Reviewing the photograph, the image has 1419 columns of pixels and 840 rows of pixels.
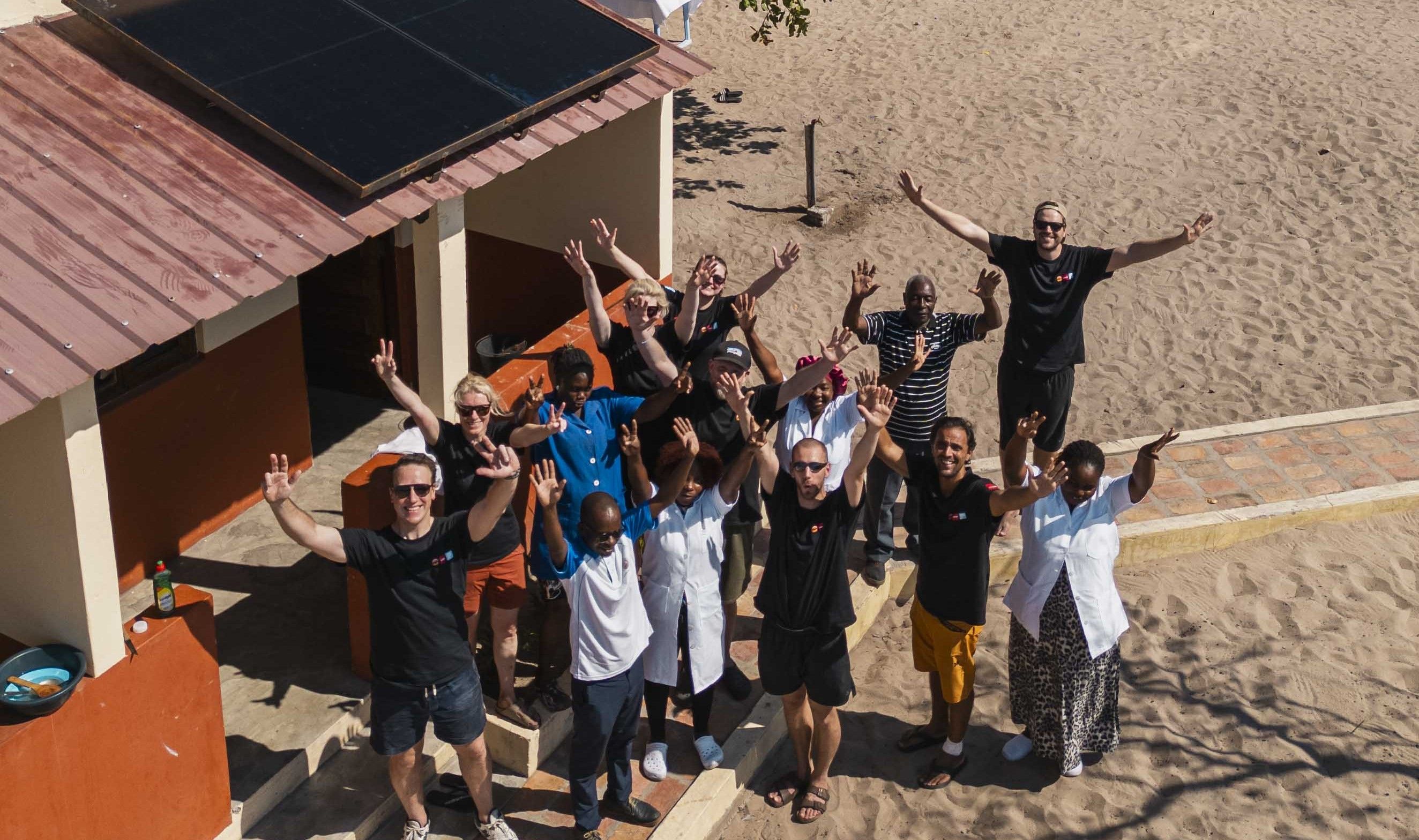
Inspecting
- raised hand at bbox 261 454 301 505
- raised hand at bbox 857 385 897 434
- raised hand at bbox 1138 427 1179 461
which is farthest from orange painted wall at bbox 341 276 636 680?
raised hand at bbox 1138 427 1179 461

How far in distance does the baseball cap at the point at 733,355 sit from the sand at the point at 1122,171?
4.39 meters

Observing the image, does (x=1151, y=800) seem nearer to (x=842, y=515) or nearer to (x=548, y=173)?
(x=842, y=515)

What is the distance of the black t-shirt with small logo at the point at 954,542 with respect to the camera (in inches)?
241

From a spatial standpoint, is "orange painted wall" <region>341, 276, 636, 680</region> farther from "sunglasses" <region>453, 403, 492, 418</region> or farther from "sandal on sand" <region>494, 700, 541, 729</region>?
"sandal on sand" <region>494, 700, 541, 729</region>

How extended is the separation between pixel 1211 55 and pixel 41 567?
1607 cm

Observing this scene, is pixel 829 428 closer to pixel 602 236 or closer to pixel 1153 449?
pixel 1153 449

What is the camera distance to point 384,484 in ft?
20.8

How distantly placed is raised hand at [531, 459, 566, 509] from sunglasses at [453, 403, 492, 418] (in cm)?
37

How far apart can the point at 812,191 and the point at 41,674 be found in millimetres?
10771

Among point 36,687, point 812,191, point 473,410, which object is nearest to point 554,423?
point 473,410

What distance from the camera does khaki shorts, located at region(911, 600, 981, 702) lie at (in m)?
6.41

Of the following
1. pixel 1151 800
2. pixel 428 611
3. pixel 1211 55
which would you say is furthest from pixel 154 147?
pixel 1211 55

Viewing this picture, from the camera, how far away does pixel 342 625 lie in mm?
7316

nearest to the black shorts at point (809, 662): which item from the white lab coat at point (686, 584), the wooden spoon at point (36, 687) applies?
the white lab coat at point (686, 584)
